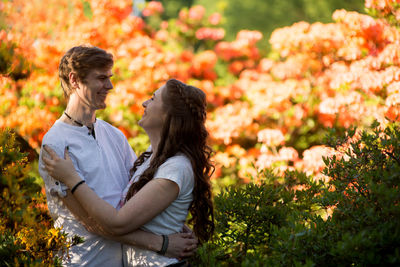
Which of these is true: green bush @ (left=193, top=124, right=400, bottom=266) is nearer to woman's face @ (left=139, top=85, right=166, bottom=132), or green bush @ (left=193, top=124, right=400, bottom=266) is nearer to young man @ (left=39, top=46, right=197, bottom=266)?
young man @ (left=39, top=46, right=197, bottom=266)

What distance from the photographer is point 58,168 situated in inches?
76.0

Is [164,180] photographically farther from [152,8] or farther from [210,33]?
[152,8]

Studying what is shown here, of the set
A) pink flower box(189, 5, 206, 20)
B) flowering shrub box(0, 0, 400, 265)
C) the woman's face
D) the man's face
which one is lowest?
the woman's face

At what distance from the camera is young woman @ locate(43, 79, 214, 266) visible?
189 cm

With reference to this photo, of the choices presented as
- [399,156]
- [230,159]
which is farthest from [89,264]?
[230,159]

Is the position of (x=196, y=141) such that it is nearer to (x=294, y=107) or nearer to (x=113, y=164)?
(x=113, y=164)

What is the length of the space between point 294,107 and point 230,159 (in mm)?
1325

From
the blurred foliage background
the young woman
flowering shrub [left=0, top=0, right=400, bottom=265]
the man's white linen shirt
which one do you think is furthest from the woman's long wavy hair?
the blurred foliage background

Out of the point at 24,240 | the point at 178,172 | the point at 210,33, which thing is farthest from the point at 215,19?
the point at 24,240

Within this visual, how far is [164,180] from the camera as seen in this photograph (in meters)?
1.96

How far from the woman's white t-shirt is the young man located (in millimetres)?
52

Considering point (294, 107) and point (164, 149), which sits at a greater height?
point (294, 107)

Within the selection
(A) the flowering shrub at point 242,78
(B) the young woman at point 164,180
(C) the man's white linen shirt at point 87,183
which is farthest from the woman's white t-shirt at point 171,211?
(A) the flowering shrub at point 242,78

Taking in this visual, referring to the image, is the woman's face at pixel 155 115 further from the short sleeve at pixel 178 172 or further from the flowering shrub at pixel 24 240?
the flowering shrub at pixel 24 240
